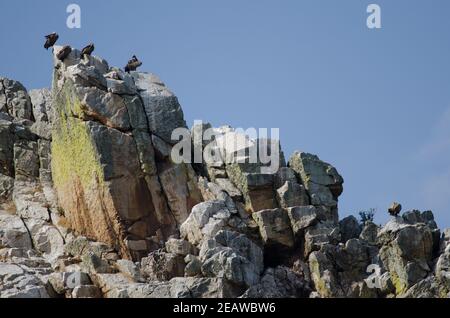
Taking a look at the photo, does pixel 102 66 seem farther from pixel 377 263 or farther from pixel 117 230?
pixel 377 263

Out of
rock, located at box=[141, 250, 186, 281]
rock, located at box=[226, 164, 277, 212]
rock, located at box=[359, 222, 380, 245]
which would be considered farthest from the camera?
rock, located at box=[226, 164, 277, 212]

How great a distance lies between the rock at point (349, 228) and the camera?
3841 inches

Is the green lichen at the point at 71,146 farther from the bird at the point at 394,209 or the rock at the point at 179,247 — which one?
the bird at the point at 394,209

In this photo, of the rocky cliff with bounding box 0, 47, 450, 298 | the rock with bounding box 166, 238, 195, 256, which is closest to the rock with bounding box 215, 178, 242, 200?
the rocky cliff with bounding box 0, 47, 450, 298

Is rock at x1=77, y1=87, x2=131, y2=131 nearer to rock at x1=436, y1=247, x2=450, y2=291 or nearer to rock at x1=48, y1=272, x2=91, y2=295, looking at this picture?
rock at x1=48, y1=272, x2=91, y2=295

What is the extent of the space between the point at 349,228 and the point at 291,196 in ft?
15.5

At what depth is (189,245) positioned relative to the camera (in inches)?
3642

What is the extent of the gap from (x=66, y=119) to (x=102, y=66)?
17.8 feet

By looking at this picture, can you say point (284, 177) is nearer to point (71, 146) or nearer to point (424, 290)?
point (424, 290)

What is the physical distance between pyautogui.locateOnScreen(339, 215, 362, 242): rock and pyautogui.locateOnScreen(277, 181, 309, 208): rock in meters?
3.13

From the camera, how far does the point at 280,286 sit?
90.1 meters

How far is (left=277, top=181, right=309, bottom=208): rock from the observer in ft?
316
